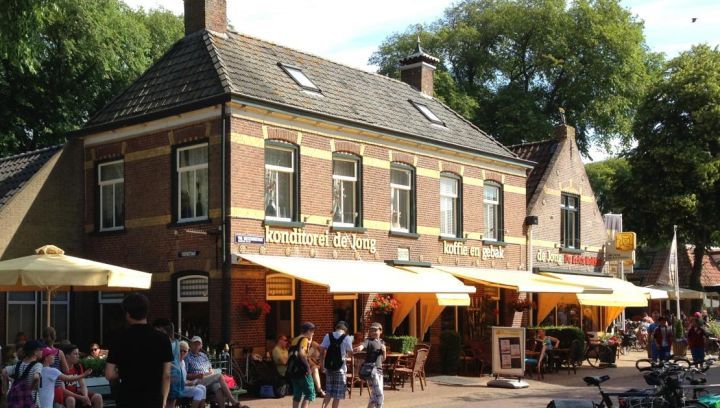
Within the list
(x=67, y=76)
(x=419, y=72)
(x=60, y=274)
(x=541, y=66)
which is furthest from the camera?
(x=541, y=66)

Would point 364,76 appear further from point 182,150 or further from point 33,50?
point 33,50

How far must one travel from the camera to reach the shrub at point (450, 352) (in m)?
20.6

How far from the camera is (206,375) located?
43.1ft

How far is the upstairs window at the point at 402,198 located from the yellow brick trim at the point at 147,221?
213 inches

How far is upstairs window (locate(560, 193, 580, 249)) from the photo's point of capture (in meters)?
27.3

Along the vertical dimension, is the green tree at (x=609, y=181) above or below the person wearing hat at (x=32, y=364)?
above

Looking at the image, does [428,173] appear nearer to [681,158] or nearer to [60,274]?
[60,274]

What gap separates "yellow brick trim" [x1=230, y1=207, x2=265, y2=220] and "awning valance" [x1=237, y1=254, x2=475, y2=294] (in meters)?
0.78

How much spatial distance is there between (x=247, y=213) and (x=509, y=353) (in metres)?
6.07

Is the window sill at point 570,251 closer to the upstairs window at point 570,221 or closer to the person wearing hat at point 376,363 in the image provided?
the upstairs window at point 570,221

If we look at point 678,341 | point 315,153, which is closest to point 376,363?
point 315,153

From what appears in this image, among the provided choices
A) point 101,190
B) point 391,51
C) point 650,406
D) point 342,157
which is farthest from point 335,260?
point 391,51

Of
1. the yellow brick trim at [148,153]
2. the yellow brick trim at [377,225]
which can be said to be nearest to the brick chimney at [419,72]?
the yellow brick trim at [377,225]

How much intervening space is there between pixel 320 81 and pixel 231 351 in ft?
23.7
